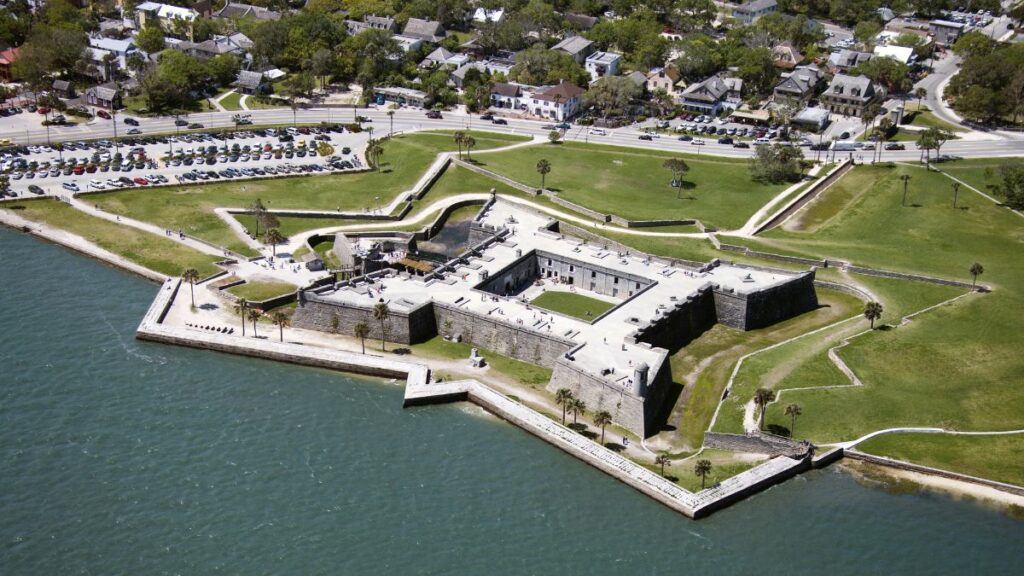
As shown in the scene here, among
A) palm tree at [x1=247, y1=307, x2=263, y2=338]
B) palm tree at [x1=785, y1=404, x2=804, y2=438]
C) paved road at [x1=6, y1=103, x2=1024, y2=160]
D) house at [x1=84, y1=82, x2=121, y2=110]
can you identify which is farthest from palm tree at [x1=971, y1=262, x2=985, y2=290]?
house at [x1=84, y1=82, x2=121, y2=110]

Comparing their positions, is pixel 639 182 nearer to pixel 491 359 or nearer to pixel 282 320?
pixel 491 359

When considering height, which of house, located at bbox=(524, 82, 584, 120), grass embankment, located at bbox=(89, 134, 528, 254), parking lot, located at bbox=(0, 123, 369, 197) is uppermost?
house, located at bbox=(524, 82, 584, 120)

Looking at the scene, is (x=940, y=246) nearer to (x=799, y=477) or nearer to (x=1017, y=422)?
(x=1017, y=422)

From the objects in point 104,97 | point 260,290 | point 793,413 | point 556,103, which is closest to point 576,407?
point 793,413

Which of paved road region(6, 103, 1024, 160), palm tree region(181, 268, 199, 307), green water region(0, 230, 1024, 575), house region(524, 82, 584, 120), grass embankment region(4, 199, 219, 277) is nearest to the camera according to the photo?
green water region(0, 230, 1024, 575)

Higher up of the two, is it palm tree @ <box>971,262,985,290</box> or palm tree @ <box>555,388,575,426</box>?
palm tree @ <box>971,262,985,290</box>

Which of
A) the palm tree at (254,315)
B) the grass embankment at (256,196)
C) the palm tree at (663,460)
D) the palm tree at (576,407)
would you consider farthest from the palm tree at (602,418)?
the grass embankment at (256,196)

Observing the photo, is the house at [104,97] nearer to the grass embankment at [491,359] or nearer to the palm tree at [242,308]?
the palm tree at [242,308]

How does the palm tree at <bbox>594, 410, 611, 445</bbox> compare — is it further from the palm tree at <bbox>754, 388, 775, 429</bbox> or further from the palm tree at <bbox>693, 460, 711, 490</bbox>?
the palm tree at <bbox>754, 388, 775, 429</bbox>
